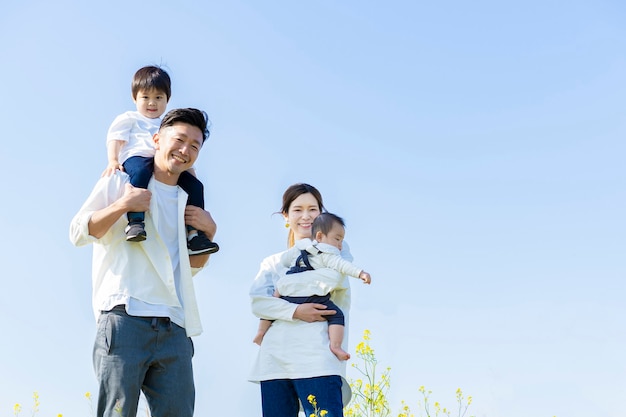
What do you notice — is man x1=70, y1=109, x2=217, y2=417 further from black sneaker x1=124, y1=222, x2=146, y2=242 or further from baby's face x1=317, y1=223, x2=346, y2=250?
baby's face x1=317, y1=223, x2=346, y2=250

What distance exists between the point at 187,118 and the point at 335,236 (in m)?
1.28

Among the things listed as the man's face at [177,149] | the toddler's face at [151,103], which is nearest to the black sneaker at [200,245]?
the man's face at [177,149]

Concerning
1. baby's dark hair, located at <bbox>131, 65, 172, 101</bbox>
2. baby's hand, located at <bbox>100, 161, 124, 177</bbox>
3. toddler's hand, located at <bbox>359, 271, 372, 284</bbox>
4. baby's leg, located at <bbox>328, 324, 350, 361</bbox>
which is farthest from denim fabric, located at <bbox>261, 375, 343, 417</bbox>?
baby's dark hair, located at <bbox>131, 65, 172, 101</bbox>

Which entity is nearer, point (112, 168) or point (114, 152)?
point (112, 168)

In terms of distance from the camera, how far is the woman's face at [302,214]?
195 inches

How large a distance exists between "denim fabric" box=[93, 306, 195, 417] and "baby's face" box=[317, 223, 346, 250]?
4.33 feet

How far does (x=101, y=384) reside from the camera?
3.46 meters

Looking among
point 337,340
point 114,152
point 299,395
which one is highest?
point 114,152

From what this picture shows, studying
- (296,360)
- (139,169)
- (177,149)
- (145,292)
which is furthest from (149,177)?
(296,360)

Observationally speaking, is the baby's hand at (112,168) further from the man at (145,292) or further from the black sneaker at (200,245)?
the black sneaker at (200,245)

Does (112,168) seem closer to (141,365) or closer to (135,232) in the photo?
(135,232)

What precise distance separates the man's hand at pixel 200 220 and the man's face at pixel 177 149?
0.22 m

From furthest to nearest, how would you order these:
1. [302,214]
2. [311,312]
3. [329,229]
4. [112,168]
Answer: [302,214] → [329,229] → [311,312] → [112,168]

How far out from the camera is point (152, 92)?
509cm
